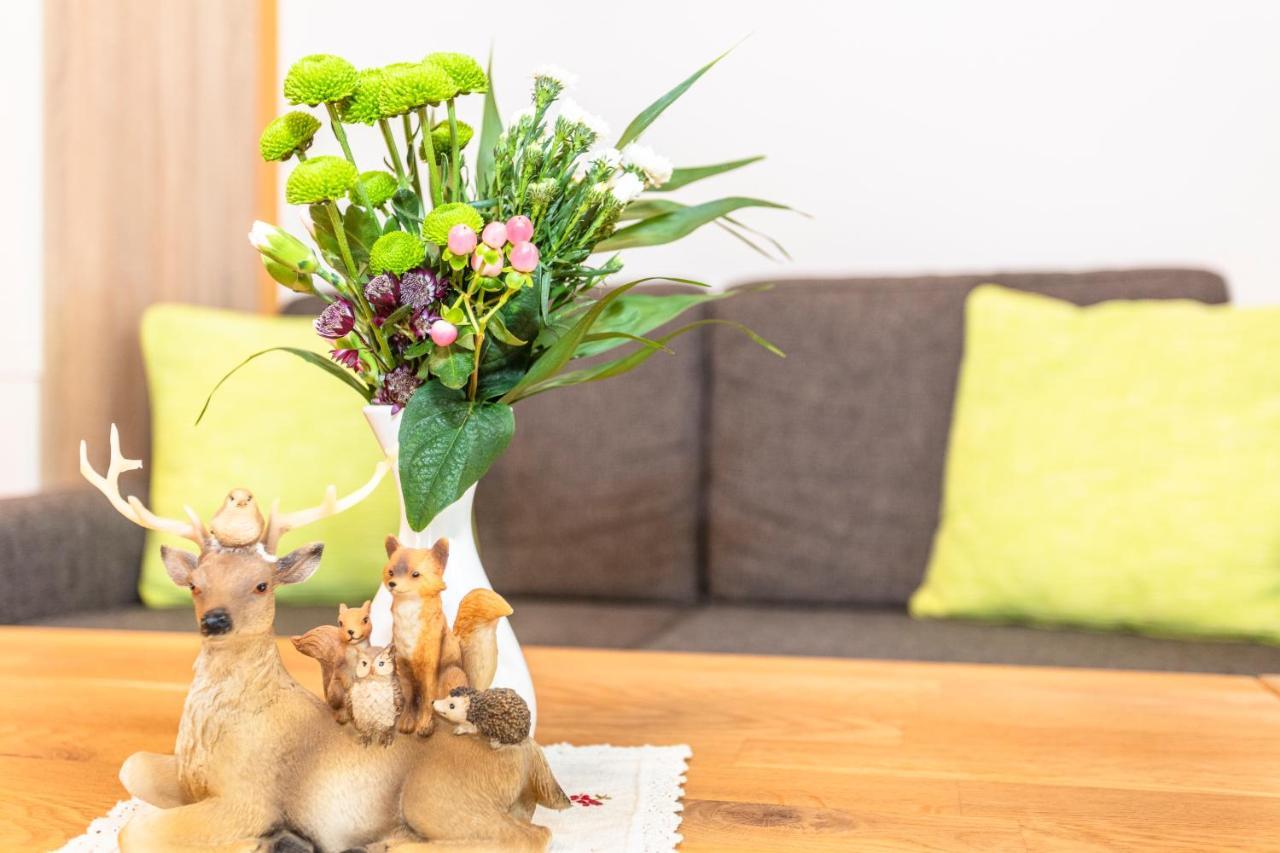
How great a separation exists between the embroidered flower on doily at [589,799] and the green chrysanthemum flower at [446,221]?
13.9 inches

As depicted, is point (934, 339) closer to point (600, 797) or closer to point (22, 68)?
point (600, 797)

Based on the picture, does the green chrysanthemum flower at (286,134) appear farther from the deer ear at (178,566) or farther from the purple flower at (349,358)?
the deer ear at (178,566)

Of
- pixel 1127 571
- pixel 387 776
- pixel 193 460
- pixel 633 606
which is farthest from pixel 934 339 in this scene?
pixel 387 776

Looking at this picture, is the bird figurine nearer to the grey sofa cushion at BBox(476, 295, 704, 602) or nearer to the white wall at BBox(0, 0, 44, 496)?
the grey sofa cushion at BBox(476, 295, 704, 602)

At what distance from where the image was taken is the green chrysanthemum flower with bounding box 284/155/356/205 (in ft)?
2.33

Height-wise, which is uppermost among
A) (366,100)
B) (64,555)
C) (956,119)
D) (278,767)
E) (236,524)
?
(956,119)

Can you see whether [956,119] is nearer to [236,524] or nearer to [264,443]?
[264,443]

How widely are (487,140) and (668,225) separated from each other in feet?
0.48

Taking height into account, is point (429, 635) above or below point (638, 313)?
below

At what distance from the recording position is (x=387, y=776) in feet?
2.06

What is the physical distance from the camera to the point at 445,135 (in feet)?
2.73

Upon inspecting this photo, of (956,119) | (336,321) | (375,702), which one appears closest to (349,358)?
(336,321)

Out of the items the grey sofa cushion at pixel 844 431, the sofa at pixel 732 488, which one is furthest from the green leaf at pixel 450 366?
the grey sofa cushion at pixel 844 431

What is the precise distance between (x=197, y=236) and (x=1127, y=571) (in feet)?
5.79
